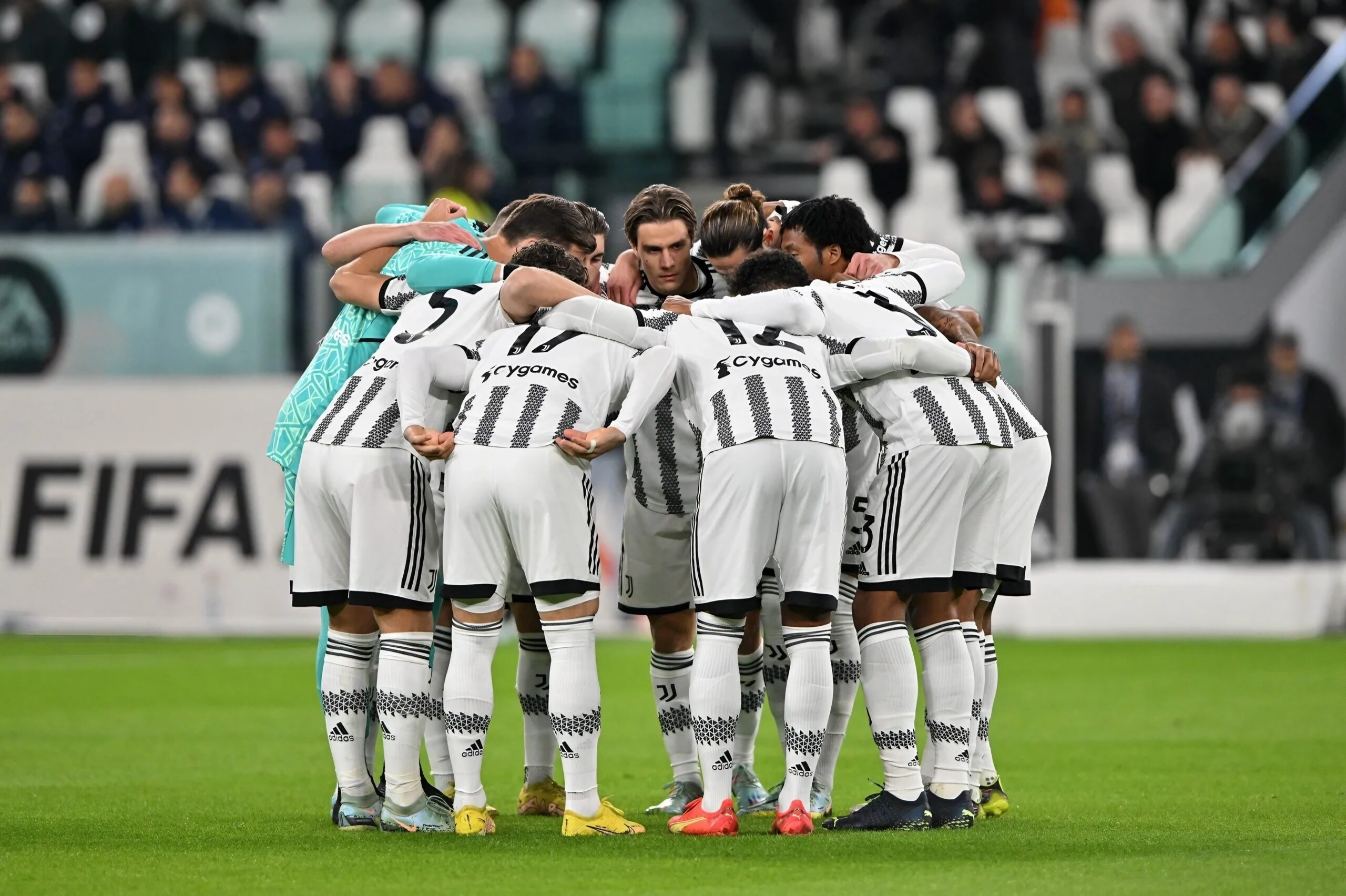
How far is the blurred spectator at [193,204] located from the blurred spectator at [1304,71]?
9.49m

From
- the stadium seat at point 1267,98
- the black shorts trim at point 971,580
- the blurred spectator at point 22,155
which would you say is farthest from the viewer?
the stadium seat at point 1267,98

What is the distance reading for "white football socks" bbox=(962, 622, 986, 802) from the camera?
6.59 meters

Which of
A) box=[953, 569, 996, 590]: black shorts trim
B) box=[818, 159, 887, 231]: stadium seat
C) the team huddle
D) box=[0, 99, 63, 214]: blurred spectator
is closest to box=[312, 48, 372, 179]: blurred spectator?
box=[0, 99, 63, 214]: blurred spectator

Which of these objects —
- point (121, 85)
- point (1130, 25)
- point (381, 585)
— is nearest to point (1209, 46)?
point (1130, 25)

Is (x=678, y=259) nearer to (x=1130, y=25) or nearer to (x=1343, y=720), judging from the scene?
(x=1343, y=720)

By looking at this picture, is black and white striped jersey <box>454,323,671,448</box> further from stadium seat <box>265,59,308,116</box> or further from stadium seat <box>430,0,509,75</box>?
stadium seat <box>430,0,509,75</box>

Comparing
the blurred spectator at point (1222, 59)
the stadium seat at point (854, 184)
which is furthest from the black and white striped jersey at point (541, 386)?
the blurred spectator at point (1222, 59)

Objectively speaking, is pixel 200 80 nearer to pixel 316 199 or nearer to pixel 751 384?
pixel 316 199

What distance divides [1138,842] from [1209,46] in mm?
15325

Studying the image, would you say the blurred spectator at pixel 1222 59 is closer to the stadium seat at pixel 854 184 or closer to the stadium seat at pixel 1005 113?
the stadium seat at pixel 1005 113

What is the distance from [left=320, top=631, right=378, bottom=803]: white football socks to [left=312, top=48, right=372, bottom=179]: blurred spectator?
12.5 meters

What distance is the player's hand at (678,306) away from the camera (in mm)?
6586

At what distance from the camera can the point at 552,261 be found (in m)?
6.40

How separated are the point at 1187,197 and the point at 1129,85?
5.13ft
